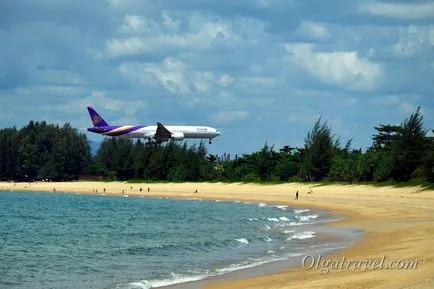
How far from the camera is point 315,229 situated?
39938 mm

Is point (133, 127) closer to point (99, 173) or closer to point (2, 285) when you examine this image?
point (99, 173)

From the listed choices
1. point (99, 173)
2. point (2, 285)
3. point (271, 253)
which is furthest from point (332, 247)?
point (99, 173)

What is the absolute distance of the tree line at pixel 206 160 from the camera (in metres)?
71.4

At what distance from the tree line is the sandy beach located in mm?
3045

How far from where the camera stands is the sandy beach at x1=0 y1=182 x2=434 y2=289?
19575 millimetres

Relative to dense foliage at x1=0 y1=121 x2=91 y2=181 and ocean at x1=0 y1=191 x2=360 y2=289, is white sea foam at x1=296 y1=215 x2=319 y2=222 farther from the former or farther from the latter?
dense foliage at x1=0 y1=121 x2=91 y2=181

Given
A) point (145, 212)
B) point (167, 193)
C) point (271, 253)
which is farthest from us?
point (167, 193)

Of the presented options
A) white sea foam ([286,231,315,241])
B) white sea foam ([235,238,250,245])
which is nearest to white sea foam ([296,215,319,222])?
white sea foam ([286,231,315,241])

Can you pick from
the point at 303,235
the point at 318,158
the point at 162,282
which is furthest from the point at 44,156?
the point at 162,282

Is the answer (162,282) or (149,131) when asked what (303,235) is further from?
(149,131)

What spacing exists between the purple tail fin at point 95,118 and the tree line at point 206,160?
202 inches

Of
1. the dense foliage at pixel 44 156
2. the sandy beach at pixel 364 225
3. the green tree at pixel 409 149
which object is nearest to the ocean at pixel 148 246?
the sandy beach at pixel 364 225

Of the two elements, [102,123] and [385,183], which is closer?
[385,183]

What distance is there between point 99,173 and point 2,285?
131655mm
